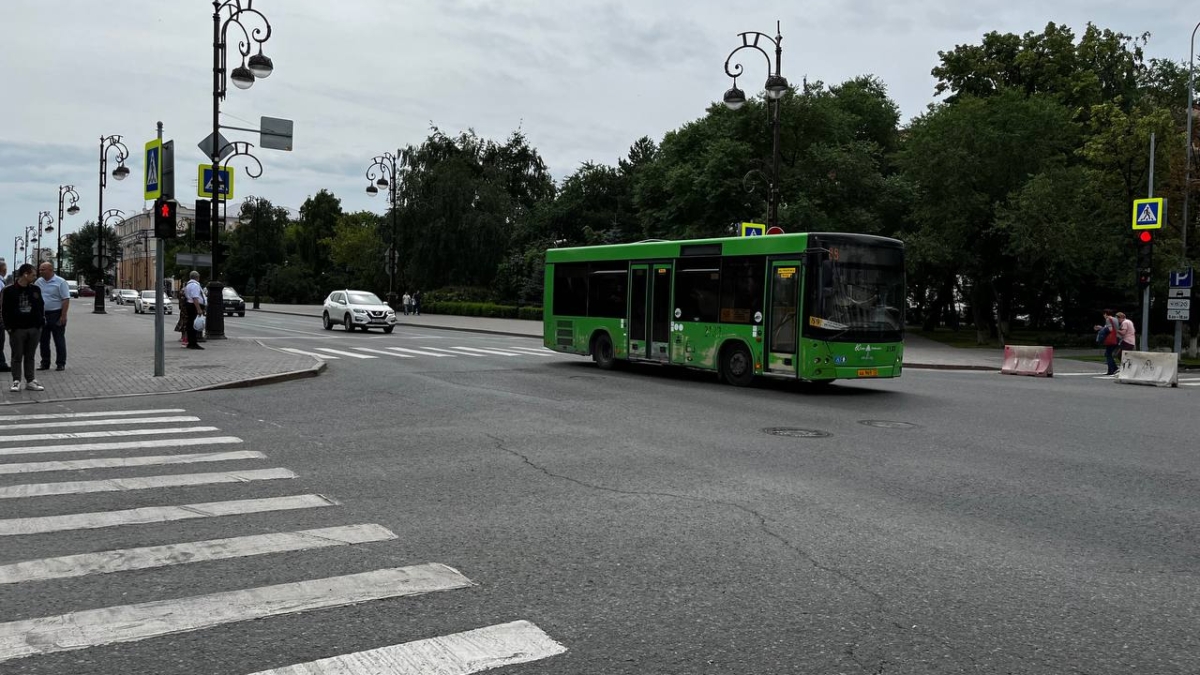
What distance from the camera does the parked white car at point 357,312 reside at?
A: 3588 cm

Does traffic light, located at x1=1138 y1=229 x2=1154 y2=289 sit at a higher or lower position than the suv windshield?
higher

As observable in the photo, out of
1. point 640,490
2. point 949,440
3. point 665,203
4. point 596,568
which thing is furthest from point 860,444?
point 665,203

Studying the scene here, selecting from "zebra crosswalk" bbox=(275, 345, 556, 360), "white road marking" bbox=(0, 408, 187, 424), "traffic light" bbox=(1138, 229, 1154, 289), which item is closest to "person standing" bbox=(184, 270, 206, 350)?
"zebra crosswalk" bbox=(275, 345, 556, 360)

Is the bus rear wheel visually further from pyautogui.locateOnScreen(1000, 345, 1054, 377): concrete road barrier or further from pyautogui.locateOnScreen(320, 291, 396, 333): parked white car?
pyautogui.locateOnScreen(320, 291, 396, 333): parked white car

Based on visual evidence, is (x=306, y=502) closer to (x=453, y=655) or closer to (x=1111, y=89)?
(x=453, y=655)

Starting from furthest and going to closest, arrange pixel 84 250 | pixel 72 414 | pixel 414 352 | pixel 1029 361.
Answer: pixel 84 250
pixel 414 352
pixel 1029 361
pixel 72 414

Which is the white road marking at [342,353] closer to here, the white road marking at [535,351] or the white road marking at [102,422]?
the white road marking at [535,351]

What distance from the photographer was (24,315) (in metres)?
13.1

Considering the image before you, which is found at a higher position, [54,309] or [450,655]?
[54,309]

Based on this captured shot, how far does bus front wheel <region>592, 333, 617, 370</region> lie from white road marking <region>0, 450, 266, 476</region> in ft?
38.3

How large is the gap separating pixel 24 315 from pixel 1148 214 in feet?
85.1

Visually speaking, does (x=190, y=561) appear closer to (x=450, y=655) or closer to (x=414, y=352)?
(x=450, y=655)

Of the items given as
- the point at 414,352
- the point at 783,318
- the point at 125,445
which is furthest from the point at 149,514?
the point at 414,352

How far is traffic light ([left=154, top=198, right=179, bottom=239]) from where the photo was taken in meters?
15.8
